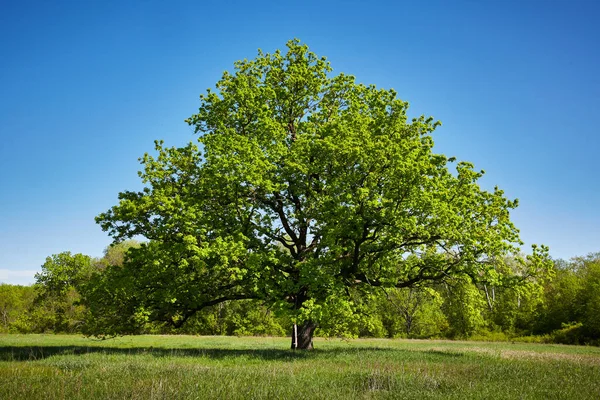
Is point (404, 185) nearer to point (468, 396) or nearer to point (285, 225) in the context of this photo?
point (285, 225)

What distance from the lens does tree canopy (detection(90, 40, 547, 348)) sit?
19.7 metres

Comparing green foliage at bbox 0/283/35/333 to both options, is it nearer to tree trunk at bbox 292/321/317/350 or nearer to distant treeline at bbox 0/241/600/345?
distant treeline at bbox 0/241/600/345

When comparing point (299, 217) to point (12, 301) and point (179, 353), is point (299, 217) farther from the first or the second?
point (12, 301)

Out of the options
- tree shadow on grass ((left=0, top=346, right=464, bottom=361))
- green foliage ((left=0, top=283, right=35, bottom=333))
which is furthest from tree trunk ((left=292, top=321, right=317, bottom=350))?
green foliage ((left=0, top=283, right=35, bottom=333))

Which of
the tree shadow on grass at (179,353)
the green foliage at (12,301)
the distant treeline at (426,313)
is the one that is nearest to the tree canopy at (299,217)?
the tree shadow on grass at (179,353)

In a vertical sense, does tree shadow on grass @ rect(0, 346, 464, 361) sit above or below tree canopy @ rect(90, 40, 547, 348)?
below

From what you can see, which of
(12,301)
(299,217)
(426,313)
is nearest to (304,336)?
(299,217)

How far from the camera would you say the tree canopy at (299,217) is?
775 inches

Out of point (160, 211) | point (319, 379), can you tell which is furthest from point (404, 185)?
point (160, 211)

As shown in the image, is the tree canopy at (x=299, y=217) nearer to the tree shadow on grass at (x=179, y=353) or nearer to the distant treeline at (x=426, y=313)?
the tree shadow on grass at (x=179, y=353)

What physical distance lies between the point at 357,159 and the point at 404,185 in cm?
285

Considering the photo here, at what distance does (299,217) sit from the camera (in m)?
23.4

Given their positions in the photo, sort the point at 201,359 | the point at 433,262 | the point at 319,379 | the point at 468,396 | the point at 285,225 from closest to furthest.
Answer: the point at 468,396
the point at 319,379
the point at 201,359
the point at 433,262
the point at 285,225

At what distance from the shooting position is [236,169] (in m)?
19.7
